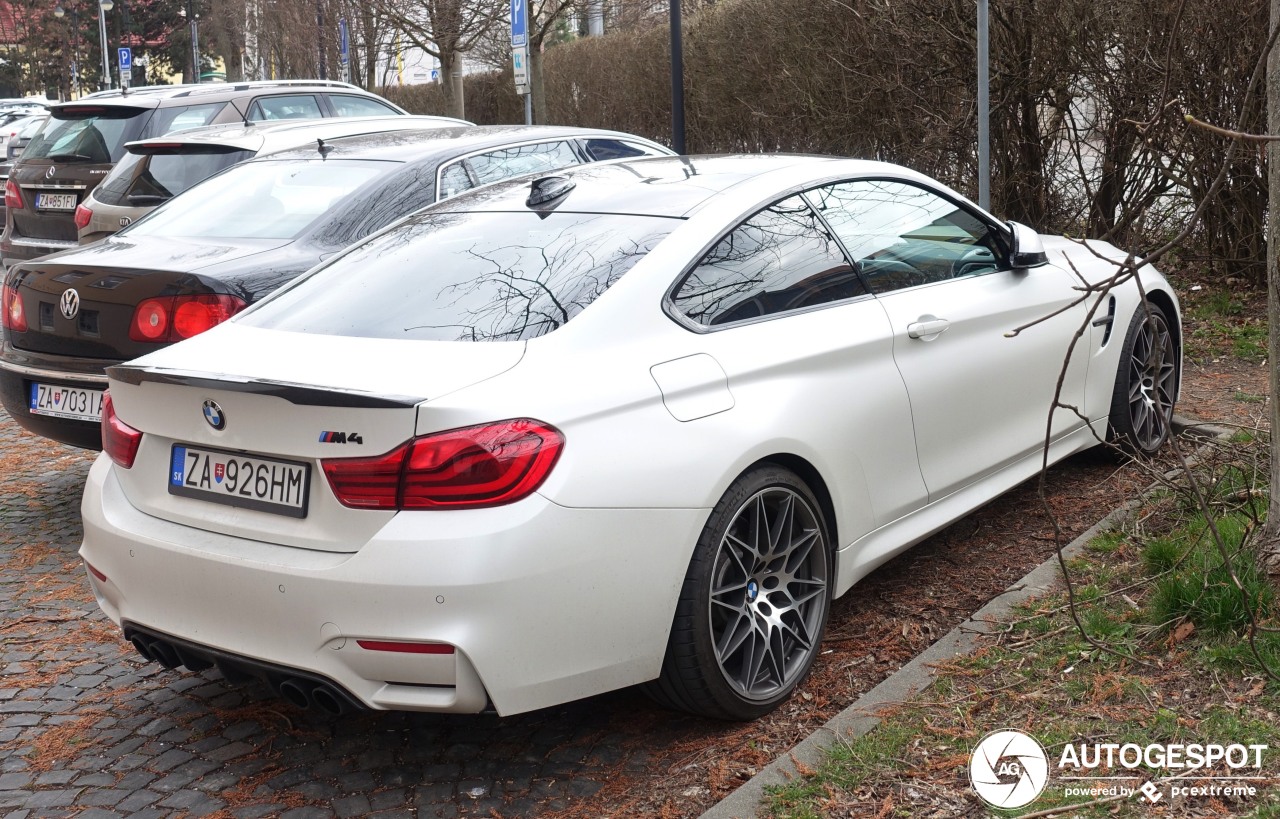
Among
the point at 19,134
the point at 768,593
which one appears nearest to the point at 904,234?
the point at 768,593

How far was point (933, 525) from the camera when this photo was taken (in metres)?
4.34

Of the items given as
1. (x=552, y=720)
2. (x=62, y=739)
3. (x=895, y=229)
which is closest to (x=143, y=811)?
(x=62, y=739)

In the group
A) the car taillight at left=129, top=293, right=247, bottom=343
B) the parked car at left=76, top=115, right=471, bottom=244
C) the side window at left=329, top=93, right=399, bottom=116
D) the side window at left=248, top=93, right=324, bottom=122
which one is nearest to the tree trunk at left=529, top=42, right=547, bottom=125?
the side window at left=329, top=93, right=399, bottom=116

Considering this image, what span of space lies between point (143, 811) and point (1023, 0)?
8.15 m

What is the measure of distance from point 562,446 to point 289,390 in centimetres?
67

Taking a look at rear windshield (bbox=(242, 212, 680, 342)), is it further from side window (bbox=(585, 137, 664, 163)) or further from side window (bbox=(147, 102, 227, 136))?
side window (bbox=(147, 102, 227, 136))

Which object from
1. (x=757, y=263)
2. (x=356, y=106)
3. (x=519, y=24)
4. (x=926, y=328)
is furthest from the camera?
(x=519, y=24)

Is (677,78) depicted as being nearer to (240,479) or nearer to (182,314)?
(182,314)

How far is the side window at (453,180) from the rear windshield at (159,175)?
5.67ft

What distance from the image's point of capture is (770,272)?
3.97 m

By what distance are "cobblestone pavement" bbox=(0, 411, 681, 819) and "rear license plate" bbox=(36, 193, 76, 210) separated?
7509mm

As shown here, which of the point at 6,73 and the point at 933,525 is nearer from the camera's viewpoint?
the point at 933,525

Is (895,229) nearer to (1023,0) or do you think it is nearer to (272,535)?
(272,535)

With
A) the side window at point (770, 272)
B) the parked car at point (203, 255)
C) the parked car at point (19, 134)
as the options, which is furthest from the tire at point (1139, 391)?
the parked car at point (19, 134)
